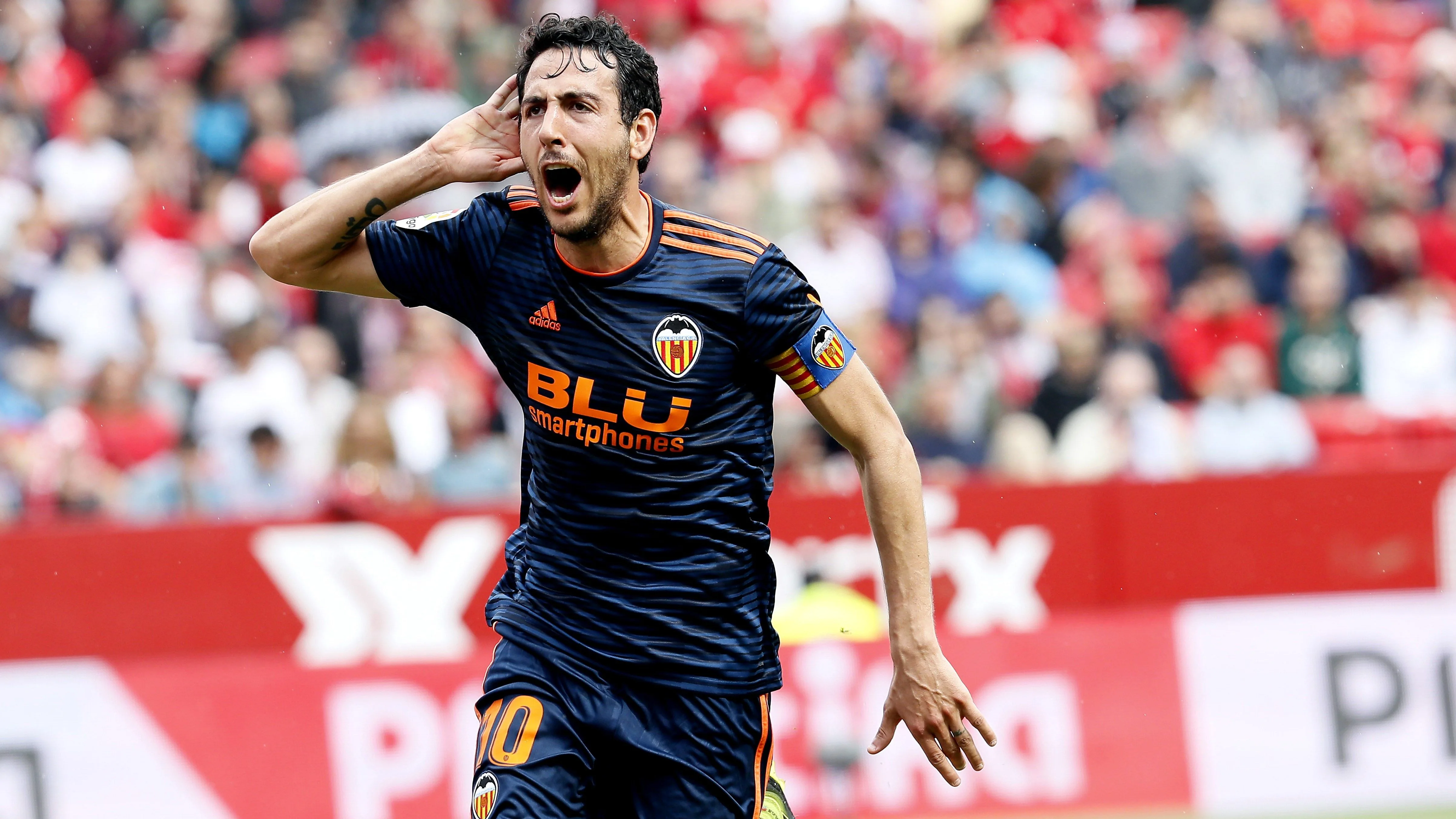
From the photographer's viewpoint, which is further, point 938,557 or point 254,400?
point 254,400

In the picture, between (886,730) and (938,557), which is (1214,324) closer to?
(938,557)

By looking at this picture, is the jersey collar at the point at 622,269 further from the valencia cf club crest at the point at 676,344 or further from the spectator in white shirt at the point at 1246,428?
the spectator in white shirt at the point at 1246,428

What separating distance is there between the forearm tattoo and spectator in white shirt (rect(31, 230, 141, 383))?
8.17 meters

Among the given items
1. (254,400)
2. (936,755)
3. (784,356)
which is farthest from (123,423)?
(936,755)

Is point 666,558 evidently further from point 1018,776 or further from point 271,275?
point 1018,776

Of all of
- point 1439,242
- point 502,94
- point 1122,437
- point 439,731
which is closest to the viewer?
point 502,94

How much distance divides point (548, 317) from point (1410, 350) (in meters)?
9.65

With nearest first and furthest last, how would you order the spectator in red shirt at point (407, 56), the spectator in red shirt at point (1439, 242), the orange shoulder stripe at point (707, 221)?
the orange shoulder stripe at point (707, 221), the spectator in red shirt at point (1439, 242), the spectator in red shirt at point (407, 56)

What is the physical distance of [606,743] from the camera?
4.74 m

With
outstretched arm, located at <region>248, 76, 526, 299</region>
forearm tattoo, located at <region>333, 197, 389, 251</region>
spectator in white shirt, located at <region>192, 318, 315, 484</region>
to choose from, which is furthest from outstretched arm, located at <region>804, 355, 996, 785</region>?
spectator in white shirt, located at <region>192, 318, 315, 484</region>

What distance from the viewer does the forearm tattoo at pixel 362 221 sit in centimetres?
486

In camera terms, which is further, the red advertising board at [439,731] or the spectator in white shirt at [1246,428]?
the spectator in white shirt at [1246,428]

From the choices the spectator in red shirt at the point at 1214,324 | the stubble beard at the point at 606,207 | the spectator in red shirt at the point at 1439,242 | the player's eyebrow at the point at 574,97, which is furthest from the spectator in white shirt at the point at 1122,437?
the player's eyebrow at the point at 574,97

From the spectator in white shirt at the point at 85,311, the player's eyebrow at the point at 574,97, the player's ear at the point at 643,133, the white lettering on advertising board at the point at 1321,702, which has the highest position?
the spectator in white shirt at the point at 85,311
